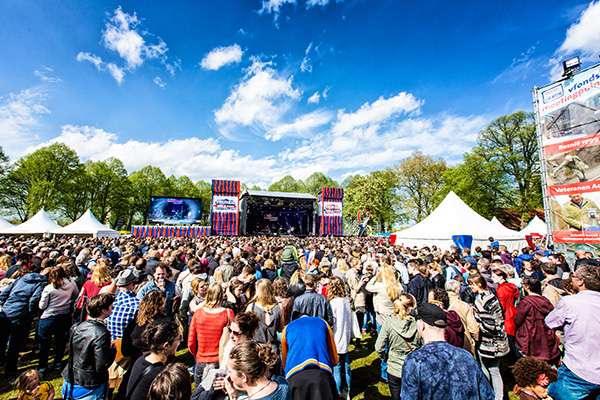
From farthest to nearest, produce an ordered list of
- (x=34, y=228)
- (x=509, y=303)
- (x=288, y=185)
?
(x=288, y=185), (x=34, y=228), (x=509, y=303)

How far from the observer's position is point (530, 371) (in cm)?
221

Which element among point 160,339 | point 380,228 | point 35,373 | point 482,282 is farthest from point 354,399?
point 380,228

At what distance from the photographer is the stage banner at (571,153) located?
387 inches

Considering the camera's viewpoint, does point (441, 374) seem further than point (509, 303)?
No

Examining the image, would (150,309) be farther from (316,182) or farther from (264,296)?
(316,182)

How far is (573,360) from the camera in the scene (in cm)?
253

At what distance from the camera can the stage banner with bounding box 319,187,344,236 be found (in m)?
33.6

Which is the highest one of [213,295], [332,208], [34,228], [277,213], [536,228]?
[332,208]

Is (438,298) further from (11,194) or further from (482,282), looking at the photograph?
(11,194)

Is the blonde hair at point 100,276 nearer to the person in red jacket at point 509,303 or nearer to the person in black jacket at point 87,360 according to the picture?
the person in black jacket at point 87,360

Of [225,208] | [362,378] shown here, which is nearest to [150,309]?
[362,378]

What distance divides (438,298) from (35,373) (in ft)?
12.6

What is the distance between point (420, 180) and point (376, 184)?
5828 mm

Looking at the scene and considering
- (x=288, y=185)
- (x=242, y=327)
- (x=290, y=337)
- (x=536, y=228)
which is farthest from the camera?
(x=288, y=185)
